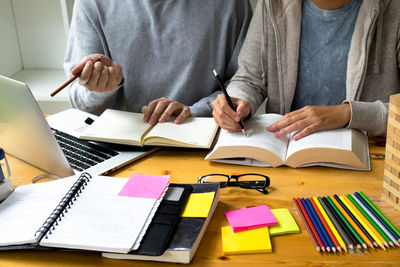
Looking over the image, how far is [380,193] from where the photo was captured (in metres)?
0.98

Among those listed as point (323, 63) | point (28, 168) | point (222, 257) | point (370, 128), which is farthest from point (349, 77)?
point (28, 168)

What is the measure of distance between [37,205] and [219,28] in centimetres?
104

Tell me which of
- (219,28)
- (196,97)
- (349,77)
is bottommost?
(196,97)

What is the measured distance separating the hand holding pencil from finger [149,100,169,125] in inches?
7.9

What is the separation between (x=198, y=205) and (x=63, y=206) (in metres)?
0.27

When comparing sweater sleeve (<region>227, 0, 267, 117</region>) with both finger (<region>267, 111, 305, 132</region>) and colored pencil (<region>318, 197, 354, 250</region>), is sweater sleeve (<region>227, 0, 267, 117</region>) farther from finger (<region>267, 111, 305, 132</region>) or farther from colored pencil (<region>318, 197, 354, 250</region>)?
colored pencil (<region>318, 197, 354, 250</region>)

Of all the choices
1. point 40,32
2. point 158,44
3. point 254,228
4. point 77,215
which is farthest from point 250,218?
point 40,32

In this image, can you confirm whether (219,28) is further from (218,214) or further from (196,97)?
(218,214)

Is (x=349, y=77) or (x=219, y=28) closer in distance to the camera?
(x=349, y=77)

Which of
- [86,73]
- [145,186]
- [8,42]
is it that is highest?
[86,73]

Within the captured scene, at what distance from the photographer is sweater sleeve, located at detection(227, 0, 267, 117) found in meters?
1.53

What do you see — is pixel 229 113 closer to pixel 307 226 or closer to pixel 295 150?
pixel 295 150

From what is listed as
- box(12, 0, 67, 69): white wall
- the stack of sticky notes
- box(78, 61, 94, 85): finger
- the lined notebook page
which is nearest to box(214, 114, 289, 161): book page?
the stack of sticky notes

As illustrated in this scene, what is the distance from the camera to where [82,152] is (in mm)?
1209
